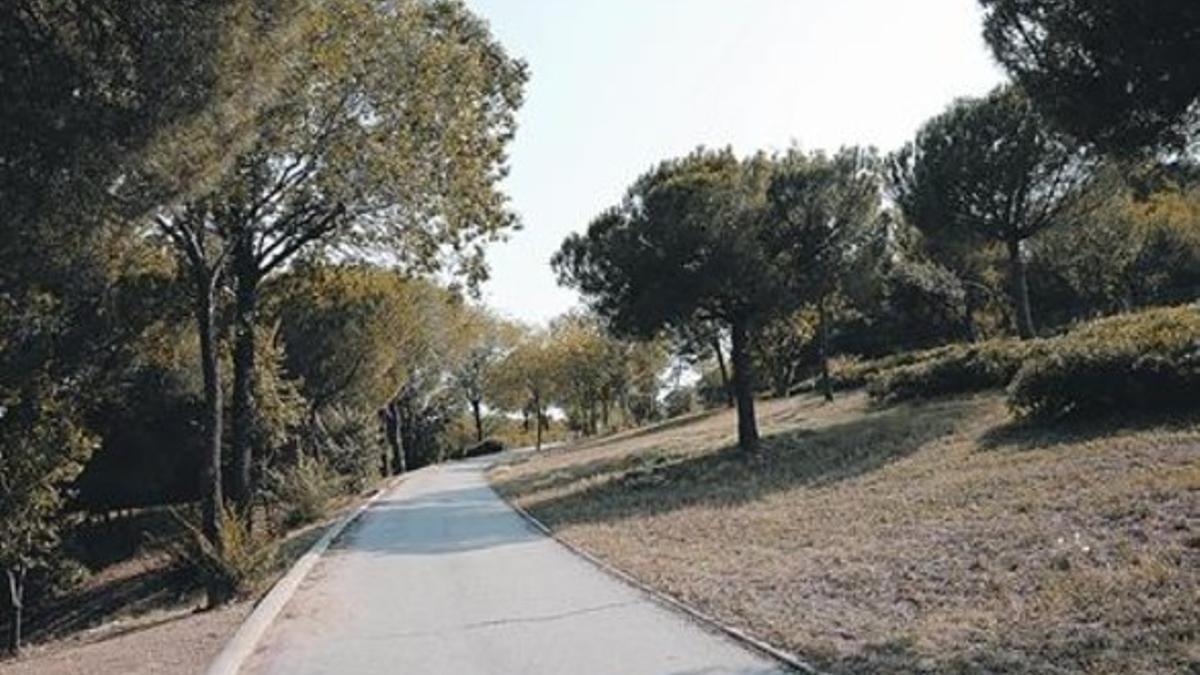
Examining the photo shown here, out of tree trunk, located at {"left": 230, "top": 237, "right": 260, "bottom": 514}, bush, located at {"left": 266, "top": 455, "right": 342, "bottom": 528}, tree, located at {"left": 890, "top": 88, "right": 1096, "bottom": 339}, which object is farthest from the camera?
tree, located at {"left": 890, "top": 88, "right": 1096, "bottom": 339}

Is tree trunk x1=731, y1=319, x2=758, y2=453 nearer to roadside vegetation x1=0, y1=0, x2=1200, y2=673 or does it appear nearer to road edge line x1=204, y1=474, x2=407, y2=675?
roadside vegetation x1=0, y1=0, x2=1200, y2=673

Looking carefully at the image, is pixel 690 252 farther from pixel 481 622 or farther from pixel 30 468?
pixel 481 622

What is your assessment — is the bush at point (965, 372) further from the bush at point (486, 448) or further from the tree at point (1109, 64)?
the bush at point (486, 448)

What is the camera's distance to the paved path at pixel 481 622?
8.84 meters

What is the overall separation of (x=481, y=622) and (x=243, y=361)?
33.1 feet

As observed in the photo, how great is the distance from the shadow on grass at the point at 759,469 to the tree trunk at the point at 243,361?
5.43 m

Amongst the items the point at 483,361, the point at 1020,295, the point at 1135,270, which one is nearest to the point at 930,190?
the point at 1020,295

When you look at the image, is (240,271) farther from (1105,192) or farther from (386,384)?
(386,384)

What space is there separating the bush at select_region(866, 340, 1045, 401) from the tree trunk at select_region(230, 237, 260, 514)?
1518 cm

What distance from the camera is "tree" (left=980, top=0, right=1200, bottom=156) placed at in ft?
27.4

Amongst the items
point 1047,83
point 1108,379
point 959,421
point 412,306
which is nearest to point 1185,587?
point 1047,83

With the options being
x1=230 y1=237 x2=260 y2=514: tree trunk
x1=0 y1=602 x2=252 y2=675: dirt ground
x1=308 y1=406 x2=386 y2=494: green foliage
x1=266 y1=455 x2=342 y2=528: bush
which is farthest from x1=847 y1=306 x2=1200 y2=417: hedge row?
x1=308 y1=406 x2=386 y2=494: green foliage

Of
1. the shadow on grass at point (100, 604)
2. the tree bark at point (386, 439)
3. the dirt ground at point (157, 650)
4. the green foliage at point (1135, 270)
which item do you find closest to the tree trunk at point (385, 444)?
the tree bark at point (386, 439)

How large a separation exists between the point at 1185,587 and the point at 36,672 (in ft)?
35.1
